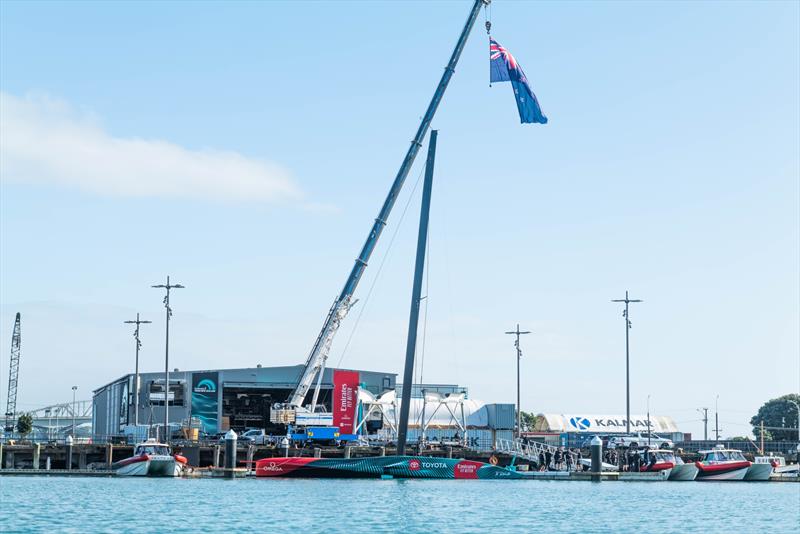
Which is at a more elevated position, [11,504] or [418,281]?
[418,281]

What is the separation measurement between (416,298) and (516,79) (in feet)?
51.8

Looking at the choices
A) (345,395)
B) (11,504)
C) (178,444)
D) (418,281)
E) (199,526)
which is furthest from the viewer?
(345,395)

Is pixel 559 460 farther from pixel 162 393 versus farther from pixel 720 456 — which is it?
pixel 162 393

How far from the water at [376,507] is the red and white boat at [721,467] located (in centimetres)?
1157

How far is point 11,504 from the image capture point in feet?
181

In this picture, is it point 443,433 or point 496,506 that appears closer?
point 496,506

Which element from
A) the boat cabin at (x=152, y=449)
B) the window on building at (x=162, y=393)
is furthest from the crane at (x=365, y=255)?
the window on building at (x=162, y=393)

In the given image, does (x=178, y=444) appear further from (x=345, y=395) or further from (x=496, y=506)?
(x=496, y=506)

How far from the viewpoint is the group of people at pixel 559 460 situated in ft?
309

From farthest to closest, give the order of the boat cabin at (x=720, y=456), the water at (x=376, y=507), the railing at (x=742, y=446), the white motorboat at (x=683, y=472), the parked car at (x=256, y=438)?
the railing at (x=742, y=446), the boat cabin at (x=720, y=456), the parked car at (x=256, y=438), the white motorboat at (x=683, y=472), the water at (x=376, y=507)

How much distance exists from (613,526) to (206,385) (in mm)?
69645

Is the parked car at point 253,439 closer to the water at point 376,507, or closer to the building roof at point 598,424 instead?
the water at point 376,507

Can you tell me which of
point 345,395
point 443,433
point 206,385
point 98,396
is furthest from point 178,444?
point 98,396

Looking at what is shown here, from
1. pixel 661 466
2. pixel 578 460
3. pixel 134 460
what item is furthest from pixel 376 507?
pixel 578 460
